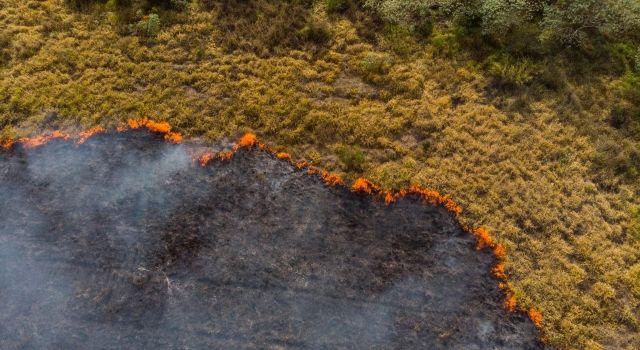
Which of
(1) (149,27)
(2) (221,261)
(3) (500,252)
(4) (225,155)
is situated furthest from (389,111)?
(1) (149,27)

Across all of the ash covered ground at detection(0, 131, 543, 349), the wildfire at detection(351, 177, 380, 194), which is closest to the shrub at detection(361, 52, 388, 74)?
the wildfire at detection(351, 177, 380, 194)

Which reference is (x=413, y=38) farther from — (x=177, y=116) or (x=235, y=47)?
(x=177, y=116)

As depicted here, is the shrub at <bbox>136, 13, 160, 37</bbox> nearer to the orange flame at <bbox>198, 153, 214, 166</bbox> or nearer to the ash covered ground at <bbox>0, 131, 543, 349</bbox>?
the ash covered ground at <bbox>0, 131, 543, 349</bbox>

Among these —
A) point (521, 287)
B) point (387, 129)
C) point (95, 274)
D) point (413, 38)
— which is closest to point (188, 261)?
point (95, 274)

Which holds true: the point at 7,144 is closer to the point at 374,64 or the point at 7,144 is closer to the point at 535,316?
the point at 374,64

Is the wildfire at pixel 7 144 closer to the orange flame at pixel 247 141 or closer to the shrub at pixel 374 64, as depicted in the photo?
the orange flame at pixel 247 141

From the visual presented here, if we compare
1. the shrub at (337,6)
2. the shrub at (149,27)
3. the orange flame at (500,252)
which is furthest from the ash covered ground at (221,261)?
the shrub at (337,6)
